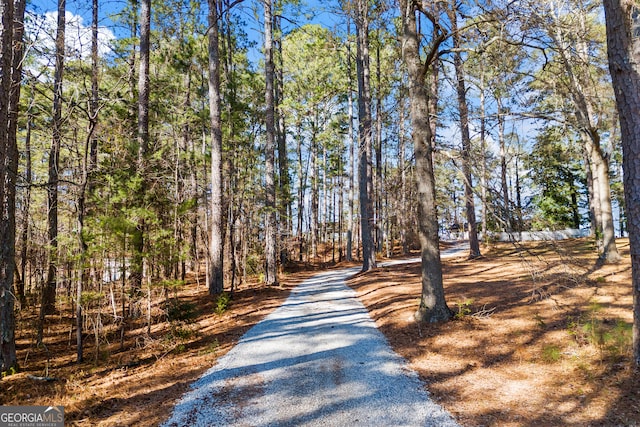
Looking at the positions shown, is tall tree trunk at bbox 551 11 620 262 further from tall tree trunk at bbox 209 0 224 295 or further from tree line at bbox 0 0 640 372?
tall tree trunk at bbox 209 0 224 295

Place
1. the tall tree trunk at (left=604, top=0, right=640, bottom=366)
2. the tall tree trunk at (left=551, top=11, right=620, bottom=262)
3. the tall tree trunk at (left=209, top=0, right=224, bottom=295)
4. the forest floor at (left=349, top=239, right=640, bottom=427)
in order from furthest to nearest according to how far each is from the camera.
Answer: the tall tree trunk at (left=209, top=0, right=224, bottom=295) < the tall tree trunk at (left=551, top=11, right=620, bottom=262) < the tall tree trunk at (left=604, top=0, right=640, bottom=366) < the forest floor at (left=349, top=239, right=640, bottom=427)

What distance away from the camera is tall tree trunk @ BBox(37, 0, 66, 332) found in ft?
16.6

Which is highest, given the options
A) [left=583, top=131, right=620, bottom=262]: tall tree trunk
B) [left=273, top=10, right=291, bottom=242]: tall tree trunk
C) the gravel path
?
[left=273, top=10, right=291, bottom=242]: tall tree trunk

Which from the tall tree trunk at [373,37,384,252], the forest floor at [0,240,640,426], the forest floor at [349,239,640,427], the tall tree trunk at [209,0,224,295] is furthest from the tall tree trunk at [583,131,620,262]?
the tall tree trunk at [209,0,224,295]

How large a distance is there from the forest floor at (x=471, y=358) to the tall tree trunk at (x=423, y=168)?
25.3 inches

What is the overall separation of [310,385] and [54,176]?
735 centimetres

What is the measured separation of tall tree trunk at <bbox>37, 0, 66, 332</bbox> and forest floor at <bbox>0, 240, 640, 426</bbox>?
37.2 inches

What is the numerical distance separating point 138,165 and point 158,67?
9.65m

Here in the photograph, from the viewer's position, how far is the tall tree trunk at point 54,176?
5.07m

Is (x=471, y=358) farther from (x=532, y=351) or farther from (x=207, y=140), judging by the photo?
(x=207, y=140)

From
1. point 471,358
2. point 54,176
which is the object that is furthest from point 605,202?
point 54,176

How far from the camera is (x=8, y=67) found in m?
3.79

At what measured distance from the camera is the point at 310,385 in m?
4.12

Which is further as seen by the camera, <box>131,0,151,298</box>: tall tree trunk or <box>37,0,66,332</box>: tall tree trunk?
<box>131,0,151,298</box>: tall tree trunk
